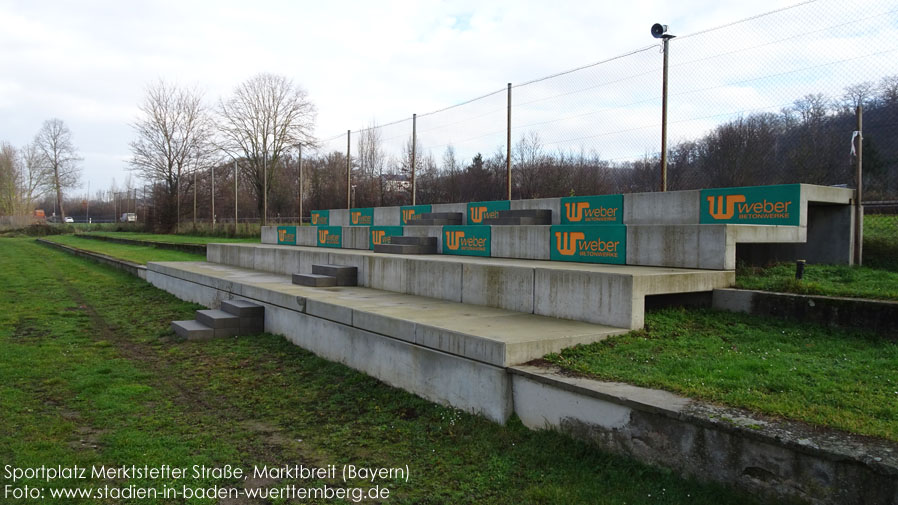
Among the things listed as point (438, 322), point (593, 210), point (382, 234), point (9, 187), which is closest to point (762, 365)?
point (438, 322)

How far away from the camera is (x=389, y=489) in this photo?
14.3ft

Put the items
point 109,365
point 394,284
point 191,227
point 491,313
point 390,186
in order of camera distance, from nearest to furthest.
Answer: point 491,313, point 109,365, point 394,284, point 390,186, point 191,227

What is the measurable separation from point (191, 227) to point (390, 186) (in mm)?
26311

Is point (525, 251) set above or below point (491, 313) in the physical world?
above

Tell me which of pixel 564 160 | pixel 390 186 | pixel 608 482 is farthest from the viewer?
pixel 390 186

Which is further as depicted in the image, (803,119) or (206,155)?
(206,155)

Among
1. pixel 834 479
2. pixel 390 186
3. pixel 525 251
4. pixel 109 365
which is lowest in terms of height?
pixel 109 365

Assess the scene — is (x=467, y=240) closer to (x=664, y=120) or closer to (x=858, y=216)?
(x=664, y=120)

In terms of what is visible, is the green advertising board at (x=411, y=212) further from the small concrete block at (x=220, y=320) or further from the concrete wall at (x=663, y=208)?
the concrete wall at (x=663, y=208)

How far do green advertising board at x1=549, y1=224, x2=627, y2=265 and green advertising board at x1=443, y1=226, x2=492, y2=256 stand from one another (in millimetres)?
1843

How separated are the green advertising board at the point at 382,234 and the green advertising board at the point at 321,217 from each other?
6.88m

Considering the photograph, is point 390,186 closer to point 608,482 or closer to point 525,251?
point 525,251

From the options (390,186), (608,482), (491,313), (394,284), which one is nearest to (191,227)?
(390,186)

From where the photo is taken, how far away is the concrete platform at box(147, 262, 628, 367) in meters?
5.55
